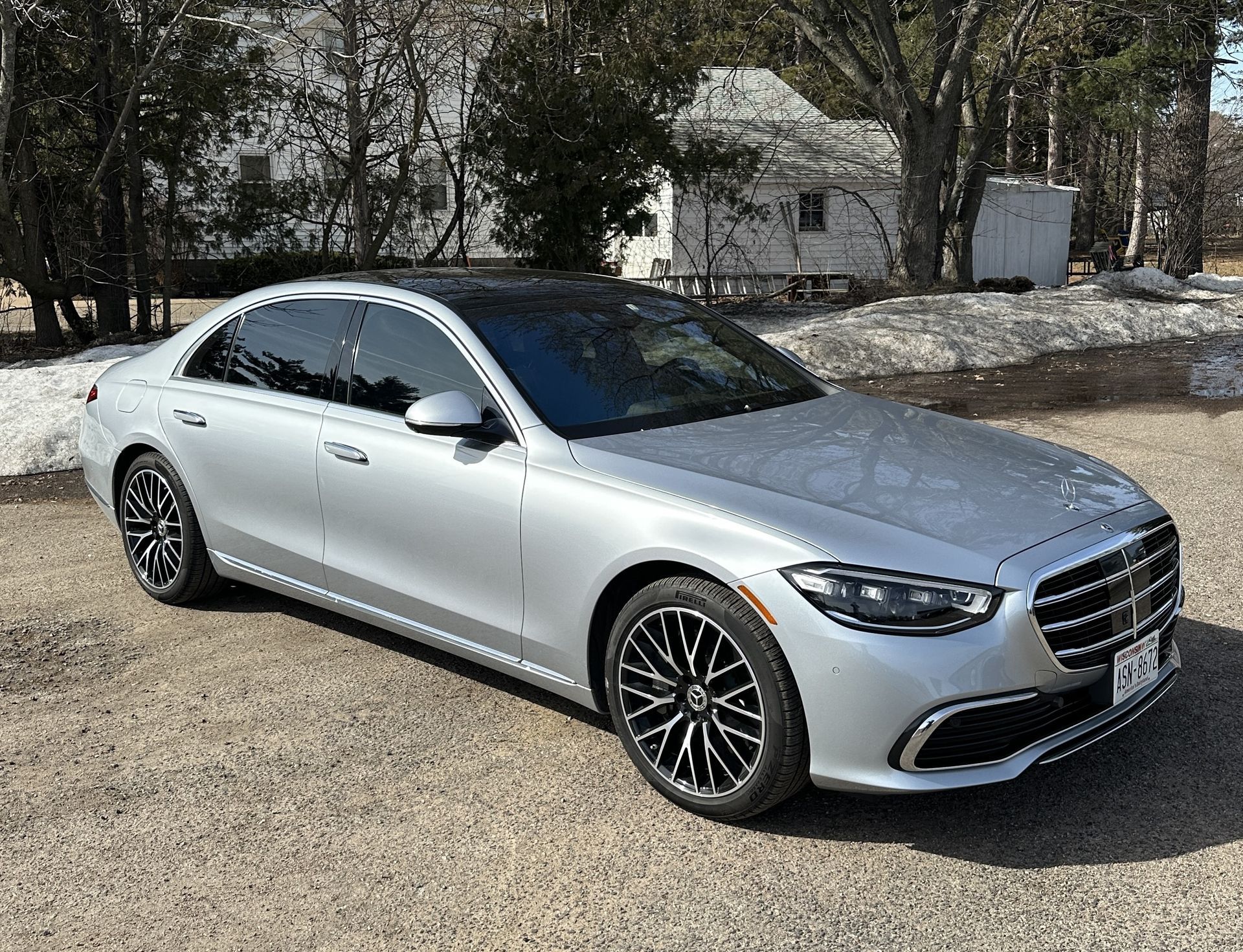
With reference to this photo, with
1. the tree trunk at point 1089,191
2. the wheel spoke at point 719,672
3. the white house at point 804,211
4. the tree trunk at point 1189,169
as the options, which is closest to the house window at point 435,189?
the white house at point 804,211

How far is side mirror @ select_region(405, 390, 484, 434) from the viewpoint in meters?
4.29

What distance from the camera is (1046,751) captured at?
3541 mm

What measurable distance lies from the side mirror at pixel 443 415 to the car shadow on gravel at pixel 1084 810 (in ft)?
5.56

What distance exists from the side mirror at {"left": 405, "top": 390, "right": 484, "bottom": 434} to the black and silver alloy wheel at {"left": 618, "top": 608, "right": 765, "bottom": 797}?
100cm

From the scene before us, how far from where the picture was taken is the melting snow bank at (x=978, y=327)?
13.8 meters

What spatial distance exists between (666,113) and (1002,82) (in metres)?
7.40

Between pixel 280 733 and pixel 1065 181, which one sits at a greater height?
pixel 1065 181

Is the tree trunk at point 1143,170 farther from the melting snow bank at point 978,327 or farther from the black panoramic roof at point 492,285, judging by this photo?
the black panoramic roof at point 492,285

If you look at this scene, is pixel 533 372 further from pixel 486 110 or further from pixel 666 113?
pixel 666 113

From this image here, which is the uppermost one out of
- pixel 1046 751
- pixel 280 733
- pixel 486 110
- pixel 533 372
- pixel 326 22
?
pixel 326 22

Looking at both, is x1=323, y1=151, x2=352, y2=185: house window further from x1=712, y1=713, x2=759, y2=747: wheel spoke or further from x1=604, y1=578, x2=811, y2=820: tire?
x1=712, y1=713, x2=759, y2=747: wheel spoke

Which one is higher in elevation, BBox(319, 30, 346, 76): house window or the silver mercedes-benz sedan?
BBox(319, 30, 346, 76): house window

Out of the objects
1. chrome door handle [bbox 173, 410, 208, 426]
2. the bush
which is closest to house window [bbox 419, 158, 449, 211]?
the bush

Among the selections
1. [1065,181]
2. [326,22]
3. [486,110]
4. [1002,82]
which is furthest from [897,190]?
[326,22]
